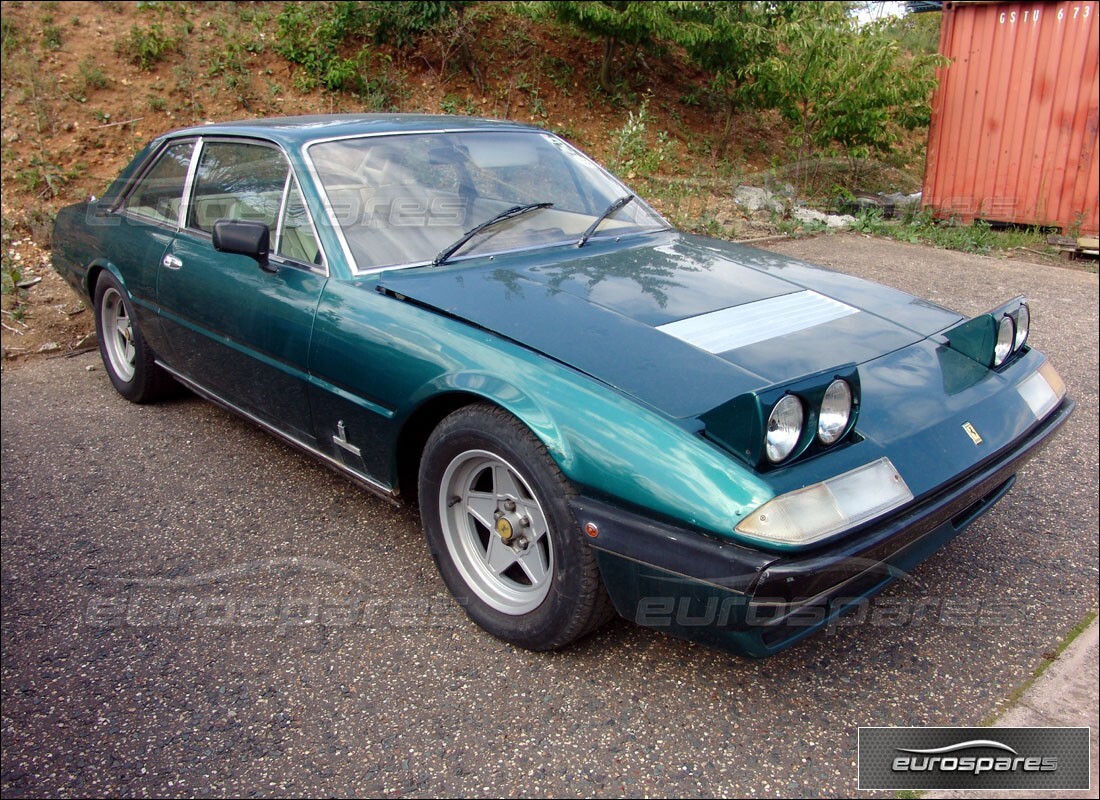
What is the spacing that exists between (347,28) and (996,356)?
10.1m

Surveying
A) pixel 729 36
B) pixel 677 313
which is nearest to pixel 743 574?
pixel 677 313

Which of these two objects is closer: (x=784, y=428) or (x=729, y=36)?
(x=784, y=428)

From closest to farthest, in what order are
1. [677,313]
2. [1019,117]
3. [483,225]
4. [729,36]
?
[677,313], [483,225], [1019,117], [729,36]

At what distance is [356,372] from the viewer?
2844 millimetres

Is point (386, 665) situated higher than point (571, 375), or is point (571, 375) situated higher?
point (571, 375)

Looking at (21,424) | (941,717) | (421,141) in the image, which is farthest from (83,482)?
(941,717)

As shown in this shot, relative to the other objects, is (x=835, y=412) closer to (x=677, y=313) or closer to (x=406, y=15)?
(x=677, y=313)

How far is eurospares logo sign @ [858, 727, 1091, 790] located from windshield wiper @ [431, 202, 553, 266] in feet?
6.63

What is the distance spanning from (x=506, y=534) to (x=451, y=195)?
58.0 inches

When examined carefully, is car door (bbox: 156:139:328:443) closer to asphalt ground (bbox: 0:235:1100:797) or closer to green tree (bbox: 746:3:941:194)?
asphalt ground (bbox: 0:235:1100:797)

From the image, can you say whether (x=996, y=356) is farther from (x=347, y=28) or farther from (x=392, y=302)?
(x=347, y=28)

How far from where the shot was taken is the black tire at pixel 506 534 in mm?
2287

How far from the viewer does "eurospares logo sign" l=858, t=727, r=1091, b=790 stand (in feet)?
6.90

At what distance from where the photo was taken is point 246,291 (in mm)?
3324
